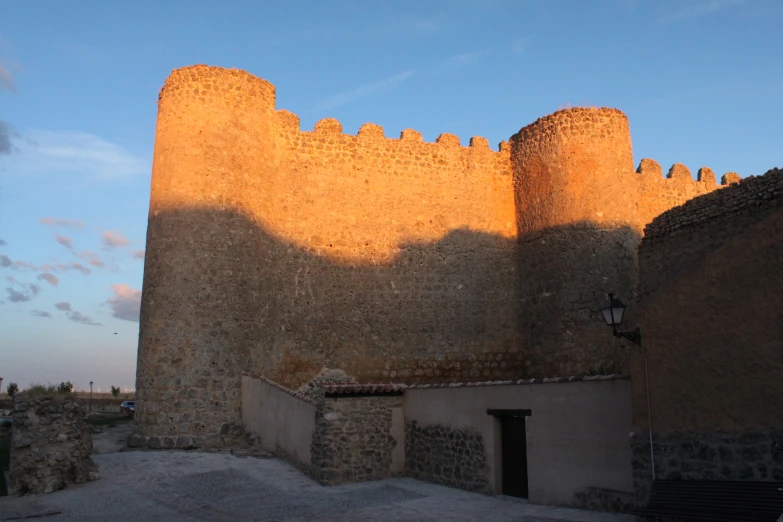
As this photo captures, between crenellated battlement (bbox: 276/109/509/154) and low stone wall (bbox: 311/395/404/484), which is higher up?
crenellated battlement (bbox: 276/109/509/154)

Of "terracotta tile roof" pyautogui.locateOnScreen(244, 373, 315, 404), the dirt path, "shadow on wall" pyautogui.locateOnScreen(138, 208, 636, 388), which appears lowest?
the dirt path

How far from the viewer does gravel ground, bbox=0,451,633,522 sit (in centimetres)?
820

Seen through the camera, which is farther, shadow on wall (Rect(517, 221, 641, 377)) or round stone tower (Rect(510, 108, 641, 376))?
round stone tower (Rect(510, 108, 641, 376))

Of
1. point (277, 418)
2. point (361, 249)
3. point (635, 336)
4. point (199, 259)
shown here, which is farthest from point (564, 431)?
point (361, 249)

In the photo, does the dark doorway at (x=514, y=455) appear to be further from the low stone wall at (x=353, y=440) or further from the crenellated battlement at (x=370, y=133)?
the crenellated battlement at (x=370, y=133)

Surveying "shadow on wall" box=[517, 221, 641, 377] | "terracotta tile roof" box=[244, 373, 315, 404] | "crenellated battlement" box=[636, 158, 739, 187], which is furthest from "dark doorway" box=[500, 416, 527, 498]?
"crenellated battlement" box=[636, 158, 739, 187]

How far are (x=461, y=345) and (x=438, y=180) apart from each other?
476 cm

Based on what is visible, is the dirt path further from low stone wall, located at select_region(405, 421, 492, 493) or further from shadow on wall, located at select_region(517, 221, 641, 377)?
shadow on wall, located at select_region(517, 221, 641, 377)

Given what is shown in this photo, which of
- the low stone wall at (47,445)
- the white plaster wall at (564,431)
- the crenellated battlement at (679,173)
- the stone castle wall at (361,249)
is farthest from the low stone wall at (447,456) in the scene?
the crenellated battlement at (679,173)

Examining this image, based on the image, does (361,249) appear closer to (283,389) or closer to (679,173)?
(283,389)

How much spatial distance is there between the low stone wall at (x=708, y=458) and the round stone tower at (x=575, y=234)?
8682 mm

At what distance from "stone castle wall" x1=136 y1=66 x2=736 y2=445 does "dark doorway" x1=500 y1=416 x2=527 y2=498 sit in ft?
21.8

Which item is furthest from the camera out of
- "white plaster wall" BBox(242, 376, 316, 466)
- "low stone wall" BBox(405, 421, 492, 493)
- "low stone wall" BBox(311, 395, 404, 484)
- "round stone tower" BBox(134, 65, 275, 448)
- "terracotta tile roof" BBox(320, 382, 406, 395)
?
"round stone tower" BBox(134, 65, 275, 448)

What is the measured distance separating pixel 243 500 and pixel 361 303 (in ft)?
24.8
